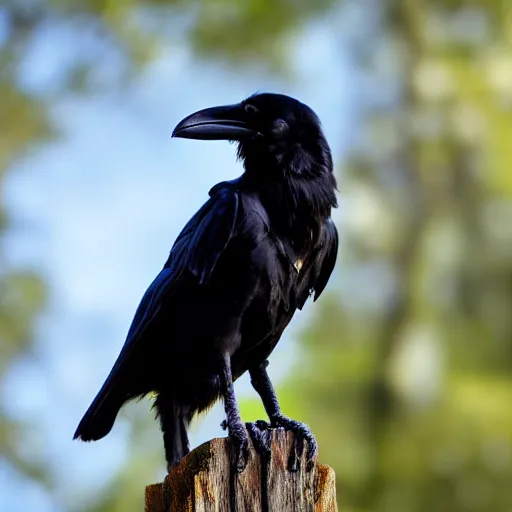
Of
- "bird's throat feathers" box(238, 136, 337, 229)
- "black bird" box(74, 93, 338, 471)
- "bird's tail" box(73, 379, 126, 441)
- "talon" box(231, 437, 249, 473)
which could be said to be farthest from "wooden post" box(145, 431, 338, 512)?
"bird's throat feathers" box(238, 136, 337, 229)

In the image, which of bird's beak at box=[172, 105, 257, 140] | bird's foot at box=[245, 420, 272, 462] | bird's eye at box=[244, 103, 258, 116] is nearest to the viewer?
bird's foot at box=[245, 420, 272, 462]

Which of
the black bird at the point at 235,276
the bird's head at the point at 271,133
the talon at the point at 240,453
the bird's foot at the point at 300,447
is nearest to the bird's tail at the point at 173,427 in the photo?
the black bird at the point at 235,276

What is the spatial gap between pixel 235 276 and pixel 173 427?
0.56 m

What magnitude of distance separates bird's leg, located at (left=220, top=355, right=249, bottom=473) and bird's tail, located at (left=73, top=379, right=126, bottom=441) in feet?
1.13

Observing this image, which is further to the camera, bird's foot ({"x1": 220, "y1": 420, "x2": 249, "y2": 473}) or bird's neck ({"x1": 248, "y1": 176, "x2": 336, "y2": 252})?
bird's neck ({"x1": 248, "y1": 176, "x2": 336, "y2": 252})

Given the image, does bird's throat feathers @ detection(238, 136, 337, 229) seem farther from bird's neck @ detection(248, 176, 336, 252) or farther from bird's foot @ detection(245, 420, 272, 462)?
bird's foot @ detection(245, 420, 272, 462)

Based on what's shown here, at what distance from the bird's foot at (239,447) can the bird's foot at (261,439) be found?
2 cm

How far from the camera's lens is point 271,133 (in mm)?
2719

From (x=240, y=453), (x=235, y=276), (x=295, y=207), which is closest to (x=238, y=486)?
(x=240, y=453)

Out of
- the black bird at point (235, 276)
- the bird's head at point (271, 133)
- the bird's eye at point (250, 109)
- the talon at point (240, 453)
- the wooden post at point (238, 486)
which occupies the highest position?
the bird's eye at point (250, 109)

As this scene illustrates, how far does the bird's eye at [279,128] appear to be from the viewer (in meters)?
2.72

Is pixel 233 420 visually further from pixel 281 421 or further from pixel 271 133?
pixel 271 133

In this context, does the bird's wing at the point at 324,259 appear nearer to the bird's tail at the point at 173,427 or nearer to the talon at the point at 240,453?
A: the bird's tail at the point at 173,427

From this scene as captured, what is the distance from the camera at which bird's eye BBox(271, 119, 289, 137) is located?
2717 mm
